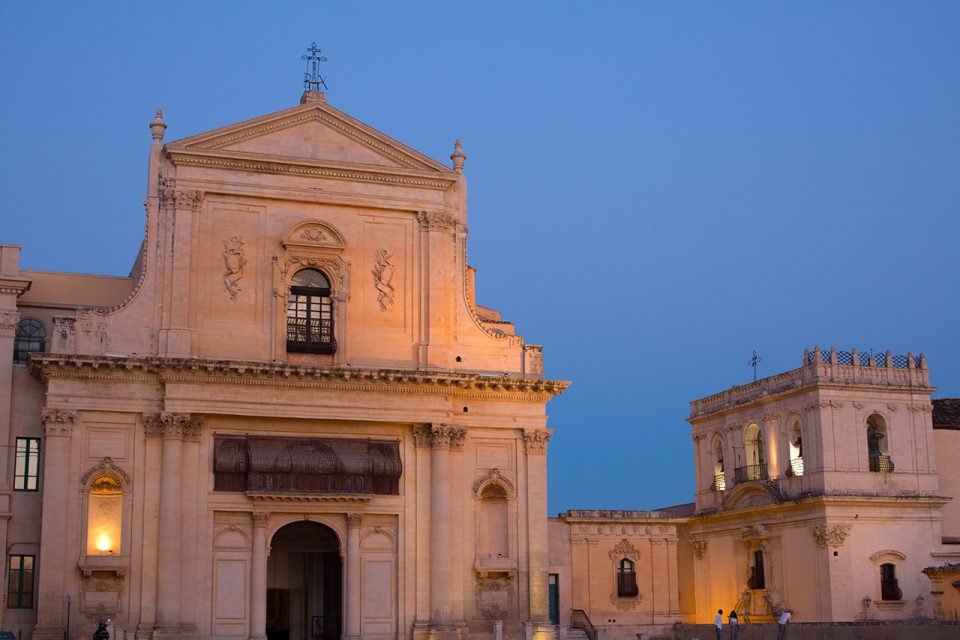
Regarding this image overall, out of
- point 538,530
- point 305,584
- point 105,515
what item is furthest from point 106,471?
point 538,530

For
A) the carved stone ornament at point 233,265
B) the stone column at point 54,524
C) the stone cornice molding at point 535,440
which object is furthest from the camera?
the stone cornice molding at point 535,440

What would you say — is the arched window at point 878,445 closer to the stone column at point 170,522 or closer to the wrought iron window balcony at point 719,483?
the wrought iron window balcony at point 719,483

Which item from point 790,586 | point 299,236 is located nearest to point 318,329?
point 299,236

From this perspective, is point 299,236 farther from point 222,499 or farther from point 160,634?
point 160,634

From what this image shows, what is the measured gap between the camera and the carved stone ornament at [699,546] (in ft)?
192

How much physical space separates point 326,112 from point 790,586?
2628cm

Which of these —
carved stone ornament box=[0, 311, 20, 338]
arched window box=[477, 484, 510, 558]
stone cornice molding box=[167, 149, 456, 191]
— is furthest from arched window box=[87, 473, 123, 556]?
arched window box=[477, 484, 510, 558]

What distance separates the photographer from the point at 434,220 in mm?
43469

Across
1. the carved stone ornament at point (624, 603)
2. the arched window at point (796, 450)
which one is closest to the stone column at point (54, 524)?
the carved stone ornament at point (624, 603)

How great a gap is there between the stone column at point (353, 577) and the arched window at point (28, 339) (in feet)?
36.2

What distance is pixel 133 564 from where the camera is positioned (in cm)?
3819

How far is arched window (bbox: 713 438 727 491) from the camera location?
58.2 m

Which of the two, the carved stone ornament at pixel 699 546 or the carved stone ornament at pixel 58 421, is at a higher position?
the carved stone ornament at pixel 58 421

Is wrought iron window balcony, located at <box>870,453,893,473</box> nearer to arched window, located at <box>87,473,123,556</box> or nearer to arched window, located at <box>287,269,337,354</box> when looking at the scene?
arched window, located at <box>287,269,337,354</box>
